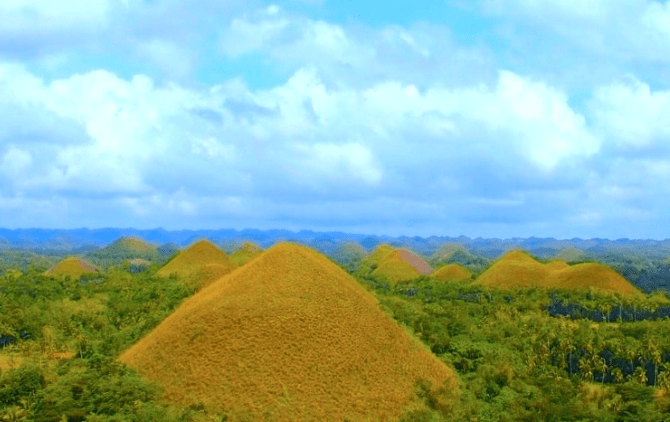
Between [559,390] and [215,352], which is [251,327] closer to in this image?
[215,352]

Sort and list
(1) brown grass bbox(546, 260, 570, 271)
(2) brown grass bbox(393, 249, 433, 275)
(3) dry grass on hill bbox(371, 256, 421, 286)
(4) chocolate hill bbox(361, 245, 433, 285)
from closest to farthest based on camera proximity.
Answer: (1) brown grass bbox(546, 260, 570, 271) < (4) chocolate hill bbox(361, 245, 433, 285) < (3) dry grass on hill bbox(371, 256, 421, 286) < (2) brown grass bbox(393, 249, 433, 275)

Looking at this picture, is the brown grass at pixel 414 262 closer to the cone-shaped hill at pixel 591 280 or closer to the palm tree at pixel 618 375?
the cone-shaped hill at pixel 591 280

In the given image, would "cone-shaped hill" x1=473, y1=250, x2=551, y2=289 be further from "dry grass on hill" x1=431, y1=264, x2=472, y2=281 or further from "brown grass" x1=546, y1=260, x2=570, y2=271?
"dry grass on hill" x1=431, y1=264, x2=472, y2=281

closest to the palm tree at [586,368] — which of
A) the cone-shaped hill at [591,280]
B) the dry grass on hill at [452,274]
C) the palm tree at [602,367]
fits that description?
the palm tree at [602,367]

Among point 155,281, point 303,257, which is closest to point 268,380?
point 303,257

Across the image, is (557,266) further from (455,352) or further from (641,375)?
(455,352)

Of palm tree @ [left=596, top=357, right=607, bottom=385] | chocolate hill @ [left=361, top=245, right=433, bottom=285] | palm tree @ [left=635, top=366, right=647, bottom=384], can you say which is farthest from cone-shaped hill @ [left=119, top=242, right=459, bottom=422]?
chocolate hill @ [left=361, top=245, right=433, bottom=285]
